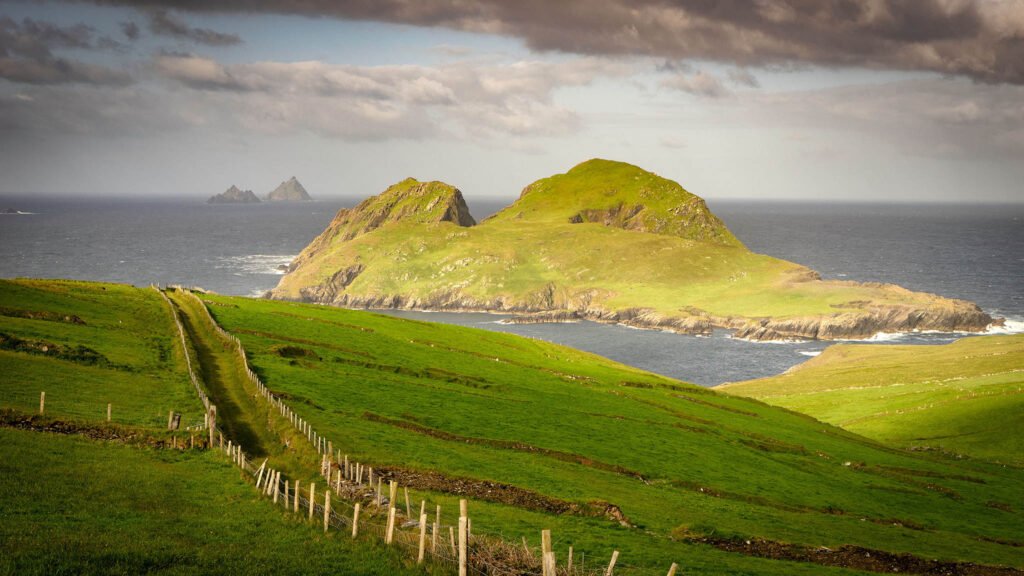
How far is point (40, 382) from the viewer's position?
55375 mm

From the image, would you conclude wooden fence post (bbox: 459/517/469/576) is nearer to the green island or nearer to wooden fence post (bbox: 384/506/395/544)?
the green island

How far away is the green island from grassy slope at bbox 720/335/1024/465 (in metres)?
9.02

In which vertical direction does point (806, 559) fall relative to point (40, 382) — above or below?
below

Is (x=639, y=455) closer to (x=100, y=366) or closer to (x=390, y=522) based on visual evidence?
(x=390, y=522)

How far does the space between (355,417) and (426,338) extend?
57815 millimetres

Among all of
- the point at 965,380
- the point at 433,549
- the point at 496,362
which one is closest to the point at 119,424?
the point at 433,549

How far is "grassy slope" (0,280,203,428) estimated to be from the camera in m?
51.5

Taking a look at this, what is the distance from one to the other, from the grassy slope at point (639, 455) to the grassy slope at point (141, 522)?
10864mm

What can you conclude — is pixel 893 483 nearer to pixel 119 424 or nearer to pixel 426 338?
pixel 119 424

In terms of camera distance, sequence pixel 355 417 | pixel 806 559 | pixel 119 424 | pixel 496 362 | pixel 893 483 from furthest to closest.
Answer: pixel 496 362
pixel 893 483
pixel 355 417
pixel 119 424
pixel 806 559

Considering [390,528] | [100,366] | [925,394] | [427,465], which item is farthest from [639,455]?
[925,394]

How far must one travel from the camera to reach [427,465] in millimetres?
48688

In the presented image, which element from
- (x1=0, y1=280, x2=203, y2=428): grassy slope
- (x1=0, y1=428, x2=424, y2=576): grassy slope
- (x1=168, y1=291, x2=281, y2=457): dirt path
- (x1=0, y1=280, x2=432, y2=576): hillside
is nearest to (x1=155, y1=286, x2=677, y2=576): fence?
(x1=0, y1=280, x2=432, y2=576): hillside

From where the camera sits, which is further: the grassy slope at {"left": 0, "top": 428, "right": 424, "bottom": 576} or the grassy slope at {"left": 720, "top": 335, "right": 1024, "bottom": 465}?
the grassy slope at {"left": 720, "top": 335, "right": 1024, "bottom": 465}
